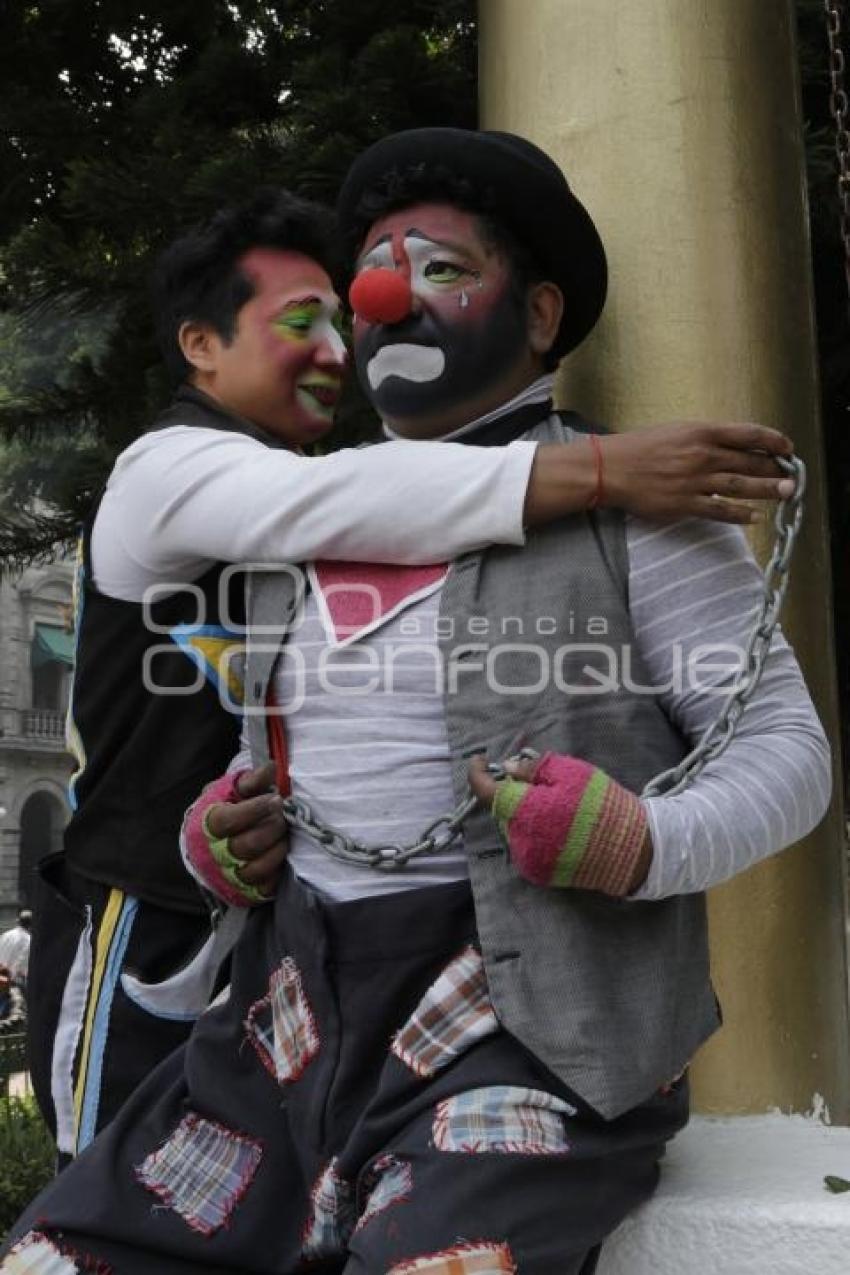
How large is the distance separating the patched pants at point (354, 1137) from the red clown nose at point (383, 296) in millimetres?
726

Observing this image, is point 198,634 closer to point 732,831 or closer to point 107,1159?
point 107,1159

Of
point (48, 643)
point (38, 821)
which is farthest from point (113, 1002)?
point (38, 821)

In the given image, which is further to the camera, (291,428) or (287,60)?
(287,60)

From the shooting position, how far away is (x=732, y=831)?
167 cm

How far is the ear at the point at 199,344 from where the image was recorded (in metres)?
2.63

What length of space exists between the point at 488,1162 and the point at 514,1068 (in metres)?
0.11

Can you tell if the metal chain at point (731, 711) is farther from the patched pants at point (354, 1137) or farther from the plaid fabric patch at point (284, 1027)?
the plaid fabric patch at point (284, 1027)

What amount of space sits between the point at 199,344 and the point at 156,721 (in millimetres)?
688

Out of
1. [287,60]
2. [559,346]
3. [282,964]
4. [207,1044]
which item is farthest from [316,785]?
[287,60]

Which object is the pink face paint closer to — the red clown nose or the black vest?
the black vest

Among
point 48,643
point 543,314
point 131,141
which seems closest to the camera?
point 543,314

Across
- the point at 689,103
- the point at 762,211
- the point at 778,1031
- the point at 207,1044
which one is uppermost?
the point at 689,103

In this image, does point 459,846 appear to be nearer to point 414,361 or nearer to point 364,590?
point 364,590

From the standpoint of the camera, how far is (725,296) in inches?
90.7
